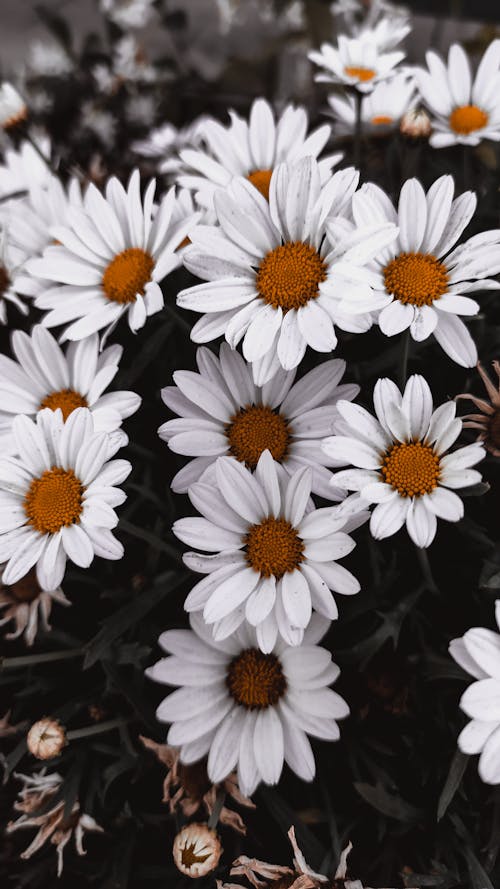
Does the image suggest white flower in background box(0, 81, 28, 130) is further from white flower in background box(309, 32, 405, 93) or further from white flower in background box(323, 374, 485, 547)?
white flower in background box(323, 374, 485, 547)

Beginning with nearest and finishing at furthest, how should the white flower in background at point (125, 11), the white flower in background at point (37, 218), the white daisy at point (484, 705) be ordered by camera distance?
1. the white daisy at point (484, 705)
2. the white flower in background at point (37, 218)
3. the white flower in background at point (125, 11)

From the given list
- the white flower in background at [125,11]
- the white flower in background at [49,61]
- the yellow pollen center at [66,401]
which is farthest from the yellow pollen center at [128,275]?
the white flower in background at [49,61]

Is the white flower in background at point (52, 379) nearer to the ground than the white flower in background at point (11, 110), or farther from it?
nearer to the ground

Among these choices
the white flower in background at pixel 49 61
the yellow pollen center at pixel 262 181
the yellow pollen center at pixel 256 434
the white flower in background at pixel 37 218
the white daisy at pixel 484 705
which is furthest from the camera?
the white flower in background at pixel 49 61

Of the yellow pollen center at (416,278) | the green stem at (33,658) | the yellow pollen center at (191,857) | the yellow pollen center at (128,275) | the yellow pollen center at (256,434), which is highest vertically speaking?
the yellow pollen center at (416,278)

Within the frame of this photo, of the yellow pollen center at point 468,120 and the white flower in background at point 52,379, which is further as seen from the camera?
the yellow pollen center at point 468,120

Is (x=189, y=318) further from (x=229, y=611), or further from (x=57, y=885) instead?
(x=57, y=885)

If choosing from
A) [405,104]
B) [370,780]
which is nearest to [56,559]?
[370,780]

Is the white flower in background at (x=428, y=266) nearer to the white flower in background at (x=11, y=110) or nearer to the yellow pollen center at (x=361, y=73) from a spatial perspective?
the yellow pollen center at (x=361, y=73)
